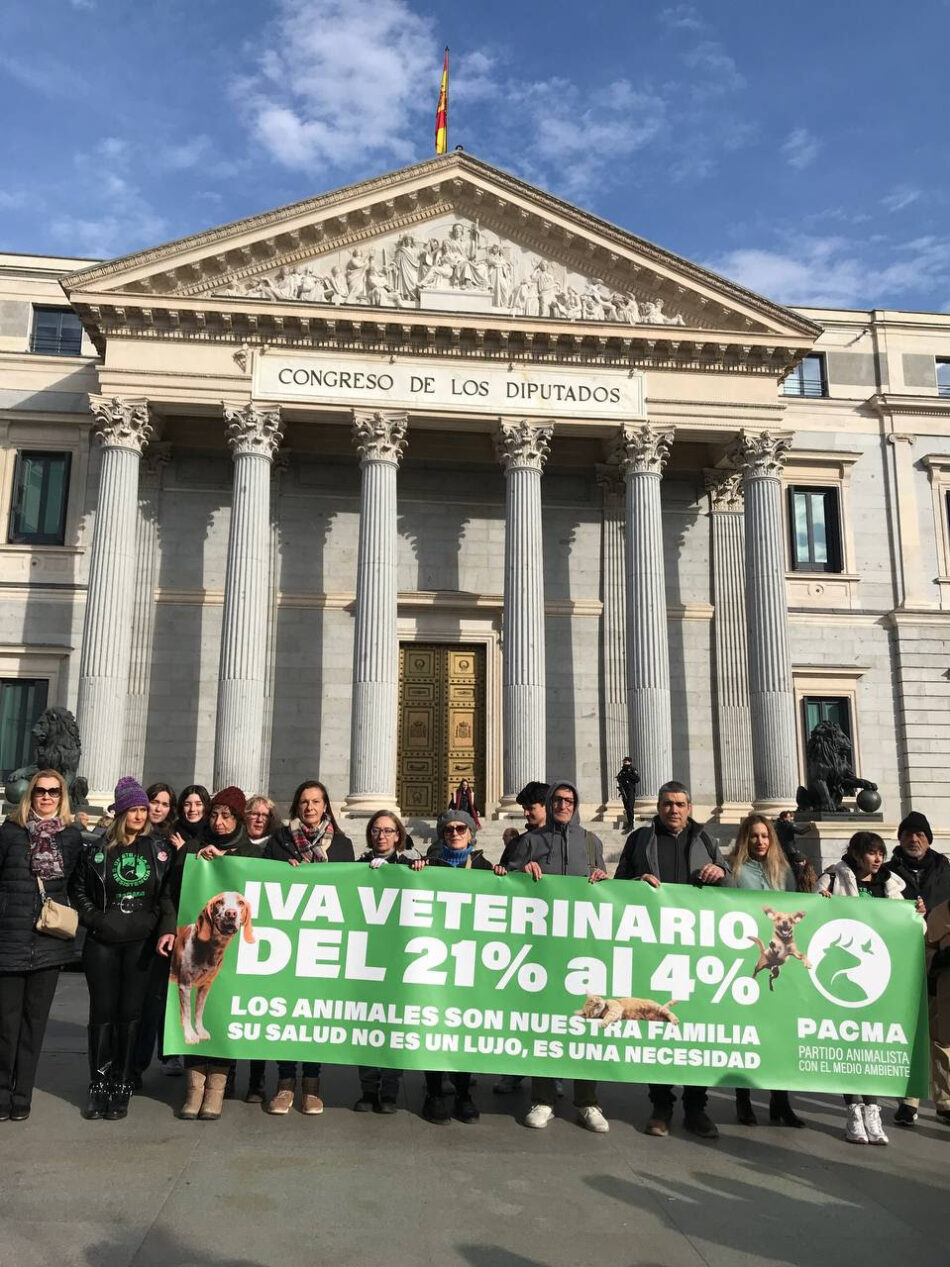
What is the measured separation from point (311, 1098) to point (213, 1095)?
67 cm

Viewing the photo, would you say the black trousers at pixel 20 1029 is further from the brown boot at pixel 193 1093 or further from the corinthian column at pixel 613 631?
the corinthian column at pixel 613 631

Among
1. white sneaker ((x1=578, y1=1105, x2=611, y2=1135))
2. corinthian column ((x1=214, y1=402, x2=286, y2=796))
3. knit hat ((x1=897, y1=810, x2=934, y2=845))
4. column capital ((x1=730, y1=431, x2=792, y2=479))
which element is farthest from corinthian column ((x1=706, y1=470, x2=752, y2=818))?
white sneaker ((x1=578, y1=1105, x2=611, y2=1135))

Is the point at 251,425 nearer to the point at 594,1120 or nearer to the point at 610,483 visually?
the point at 610,483

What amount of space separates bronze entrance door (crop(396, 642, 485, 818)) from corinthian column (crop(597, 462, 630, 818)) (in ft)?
10.1

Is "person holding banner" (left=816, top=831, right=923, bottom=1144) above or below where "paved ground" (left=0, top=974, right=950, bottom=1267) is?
above

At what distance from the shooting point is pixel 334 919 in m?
7.31

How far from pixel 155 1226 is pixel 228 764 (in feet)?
54.5

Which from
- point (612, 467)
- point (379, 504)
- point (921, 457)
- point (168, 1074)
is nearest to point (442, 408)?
point (379, 504)

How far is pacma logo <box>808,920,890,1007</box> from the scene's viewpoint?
289 inches

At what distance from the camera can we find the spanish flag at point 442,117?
28422 mm

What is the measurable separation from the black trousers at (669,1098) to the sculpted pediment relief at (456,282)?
19.5 meters

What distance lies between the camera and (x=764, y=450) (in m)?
24.1

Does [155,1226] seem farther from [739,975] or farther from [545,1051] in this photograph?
[739,975]

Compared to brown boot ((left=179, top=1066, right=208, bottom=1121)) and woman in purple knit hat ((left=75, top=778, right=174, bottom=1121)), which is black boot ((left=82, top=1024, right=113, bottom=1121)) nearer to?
woman in purple knit hat ((left=75, top=778, right=174, bottom=1121))
